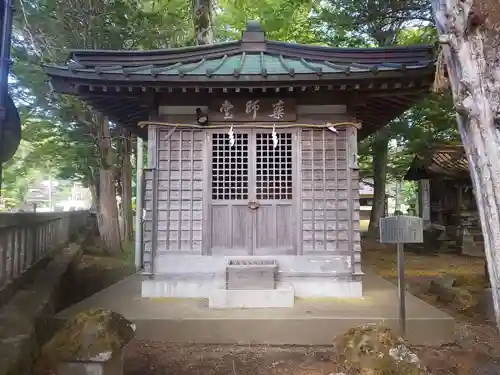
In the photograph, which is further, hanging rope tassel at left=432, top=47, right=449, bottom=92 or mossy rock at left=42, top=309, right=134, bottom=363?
hanging rope tassel at left=432, top=47, right=449, bottom=92

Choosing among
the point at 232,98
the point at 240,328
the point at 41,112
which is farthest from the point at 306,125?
the point at 41,112

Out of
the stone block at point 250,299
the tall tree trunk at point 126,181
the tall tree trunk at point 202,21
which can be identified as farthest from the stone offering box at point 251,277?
the tall tree trunk at point 126,181

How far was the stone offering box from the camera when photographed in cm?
693

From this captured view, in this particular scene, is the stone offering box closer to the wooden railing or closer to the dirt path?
the dirt path


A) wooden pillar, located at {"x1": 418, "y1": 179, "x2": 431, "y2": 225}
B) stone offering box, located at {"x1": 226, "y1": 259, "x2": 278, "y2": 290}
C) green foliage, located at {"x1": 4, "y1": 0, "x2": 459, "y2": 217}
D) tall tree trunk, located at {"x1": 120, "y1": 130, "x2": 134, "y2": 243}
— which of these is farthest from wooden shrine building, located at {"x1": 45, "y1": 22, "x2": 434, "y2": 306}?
wooden pillar, located at {"x1": 418, "y1": 179, "x2": 431, "y2": 225}

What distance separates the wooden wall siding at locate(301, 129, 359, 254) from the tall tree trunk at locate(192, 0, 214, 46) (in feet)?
23.8

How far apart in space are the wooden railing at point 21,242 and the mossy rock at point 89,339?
2714mm

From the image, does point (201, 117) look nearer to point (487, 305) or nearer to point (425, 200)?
point (487, 305)

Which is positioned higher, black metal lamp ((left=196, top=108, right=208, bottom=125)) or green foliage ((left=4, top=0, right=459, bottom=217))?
green foliage ((left=4, top=0, right=459, bottom=217))

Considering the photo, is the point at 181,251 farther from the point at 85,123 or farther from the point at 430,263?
the point at 430,263

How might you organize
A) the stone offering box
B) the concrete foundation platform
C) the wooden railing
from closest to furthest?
the wooden railing → the concrete foundation platform → the stone offering box

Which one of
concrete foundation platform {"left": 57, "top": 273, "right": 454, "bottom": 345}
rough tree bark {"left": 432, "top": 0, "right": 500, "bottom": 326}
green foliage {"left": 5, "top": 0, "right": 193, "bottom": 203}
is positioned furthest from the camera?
green foliage {"left": 5, "top": 0, "right": 193, "bottom": 203}

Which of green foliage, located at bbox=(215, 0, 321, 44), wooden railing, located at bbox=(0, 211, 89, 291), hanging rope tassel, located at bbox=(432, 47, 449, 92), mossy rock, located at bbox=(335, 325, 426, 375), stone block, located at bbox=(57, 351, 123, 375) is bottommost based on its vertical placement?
stone block, located at bbox=(57, 351, 123, 375)

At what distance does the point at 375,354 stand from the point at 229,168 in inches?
198
